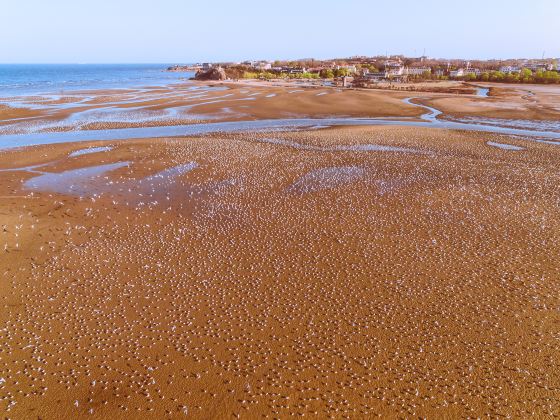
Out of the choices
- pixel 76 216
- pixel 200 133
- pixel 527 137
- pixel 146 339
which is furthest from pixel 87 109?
pixel 527 137

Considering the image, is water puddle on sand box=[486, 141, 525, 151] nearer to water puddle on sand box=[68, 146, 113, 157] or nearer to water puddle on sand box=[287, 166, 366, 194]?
water puddle on sand box=[287, 166, 366, 194]

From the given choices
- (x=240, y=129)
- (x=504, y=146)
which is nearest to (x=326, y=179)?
(x=504, y=146)

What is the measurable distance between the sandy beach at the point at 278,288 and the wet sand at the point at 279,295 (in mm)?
74

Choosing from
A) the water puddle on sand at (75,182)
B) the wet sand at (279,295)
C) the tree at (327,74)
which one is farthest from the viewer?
the tree at (327,74)

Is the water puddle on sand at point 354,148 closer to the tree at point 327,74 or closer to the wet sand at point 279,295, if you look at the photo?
the wet sand at point 279,295

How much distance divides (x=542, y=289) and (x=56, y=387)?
17.4 m

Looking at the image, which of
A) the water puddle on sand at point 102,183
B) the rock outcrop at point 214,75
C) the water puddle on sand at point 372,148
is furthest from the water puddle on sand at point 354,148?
the rock outcrop at point 214,75

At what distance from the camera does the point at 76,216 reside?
2097cm

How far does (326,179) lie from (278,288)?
45.3 ft

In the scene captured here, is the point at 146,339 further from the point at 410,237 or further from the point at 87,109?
the point at 87,109

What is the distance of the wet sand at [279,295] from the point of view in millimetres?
10406

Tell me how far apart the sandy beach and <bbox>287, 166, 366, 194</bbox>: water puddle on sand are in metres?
0.21

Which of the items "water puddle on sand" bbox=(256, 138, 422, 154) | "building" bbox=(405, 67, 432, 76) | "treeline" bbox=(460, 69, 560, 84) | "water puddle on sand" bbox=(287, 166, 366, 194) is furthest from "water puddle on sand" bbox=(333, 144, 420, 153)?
"building" bbox=(405, 67, 432, 76)

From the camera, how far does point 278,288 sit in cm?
1495
